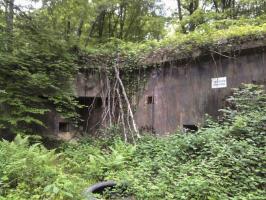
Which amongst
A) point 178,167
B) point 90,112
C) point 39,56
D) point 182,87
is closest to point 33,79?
point 39,56

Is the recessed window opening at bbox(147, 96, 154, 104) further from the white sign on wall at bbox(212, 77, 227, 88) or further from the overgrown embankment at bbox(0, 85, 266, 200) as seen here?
the overgrown embankment at bbox(0, 85, 266, 200)

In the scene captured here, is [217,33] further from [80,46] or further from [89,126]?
[89,126]

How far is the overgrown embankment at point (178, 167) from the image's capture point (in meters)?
4.43

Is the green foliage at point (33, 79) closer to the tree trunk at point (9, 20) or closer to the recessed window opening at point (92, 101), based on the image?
the tree trunk at point (9, 20)

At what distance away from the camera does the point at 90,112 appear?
→ 10.1 m

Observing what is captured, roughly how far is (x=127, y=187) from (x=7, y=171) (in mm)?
Answer: 1840

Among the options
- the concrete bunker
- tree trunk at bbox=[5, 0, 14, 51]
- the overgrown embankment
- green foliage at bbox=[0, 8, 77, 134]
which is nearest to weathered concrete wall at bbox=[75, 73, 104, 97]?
the concrete bunker

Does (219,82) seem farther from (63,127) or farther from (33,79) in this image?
(63,127)

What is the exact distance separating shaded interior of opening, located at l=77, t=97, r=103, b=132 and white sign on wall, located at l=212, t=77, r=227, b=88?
3692mm

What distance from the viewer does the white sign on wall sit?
746cm

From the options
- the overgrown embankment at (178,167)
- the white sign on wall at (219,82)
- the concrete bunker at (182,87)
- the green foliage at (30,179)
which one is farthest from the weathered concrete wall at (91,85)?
the green foliage at (30,179)

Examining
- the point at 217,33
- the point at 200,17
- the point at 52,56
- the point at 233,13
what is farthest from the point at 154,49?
the point at 233,13

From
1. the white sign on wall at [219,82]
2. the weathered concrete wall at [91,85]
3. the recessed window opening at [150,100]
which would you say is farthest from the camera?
the weathered concrete wall at [91,85]

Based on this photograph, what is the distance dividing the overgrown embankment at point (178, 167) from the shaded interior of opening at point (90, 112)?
3.38 m
